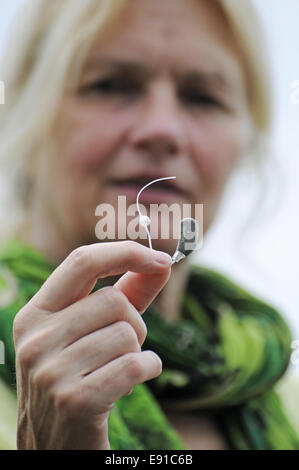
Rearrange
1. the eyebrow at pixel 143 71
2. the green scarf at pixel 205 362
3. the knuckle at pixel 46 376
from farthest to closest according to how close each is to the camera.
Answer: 1. the eyebrow at pixel 143 71
2. the green scarf at pixel 205 362
3. the knuckle at pixel 46 376

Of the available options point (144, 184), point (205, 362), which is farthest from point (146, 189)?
point (205, 362)

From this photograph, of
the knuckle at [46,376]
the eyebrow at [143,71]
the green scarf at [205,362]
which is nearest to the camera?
the knuckle at [46,376]

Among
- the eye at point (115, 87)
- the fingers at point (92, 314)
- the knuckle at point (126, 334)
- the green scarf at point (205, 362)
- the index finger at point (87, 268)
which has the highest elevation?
the eye at point (115, 87)

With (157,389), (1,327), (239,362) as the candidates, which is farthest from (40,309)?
(239,362)

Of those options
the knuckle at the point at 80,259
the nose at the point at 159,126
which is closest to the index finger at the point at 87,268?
the knuckle at the point at 80,259

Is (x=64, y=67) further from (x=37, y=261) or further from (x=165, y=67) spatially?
(x=37, y=261)

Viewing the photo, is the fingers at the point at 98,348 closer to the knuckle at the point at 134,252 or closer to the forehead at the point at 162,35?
the knuckle at the point at 134,252

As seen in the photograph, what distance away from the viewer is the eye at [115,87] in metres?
0.66

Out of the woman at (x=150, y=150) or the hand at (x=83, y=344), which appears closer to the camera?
the hand at (x=83, y=344)

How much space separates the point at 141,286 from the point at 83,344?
0.06m

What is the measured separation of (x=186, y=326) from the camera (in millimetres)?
739

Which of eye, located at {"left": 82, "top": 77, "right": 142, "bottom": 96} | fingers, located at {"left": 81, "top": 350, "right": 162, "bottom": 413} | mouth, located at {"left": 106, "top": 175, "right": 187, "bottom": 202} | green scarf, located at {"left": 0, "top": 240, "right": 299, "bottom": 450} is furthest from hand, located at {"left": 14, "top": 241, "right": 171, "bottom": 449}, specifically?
eye, located at {"left": 82, "top": 77, "right": 142, "bottom": 96}

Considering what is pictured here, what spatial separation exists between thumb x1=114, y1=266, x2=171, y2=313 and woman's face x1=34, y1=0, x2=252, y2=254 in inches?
10.0

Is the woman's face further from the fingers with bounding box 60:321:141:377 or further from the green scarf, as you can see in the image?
the fingers with bounding box 60:321:141:377
